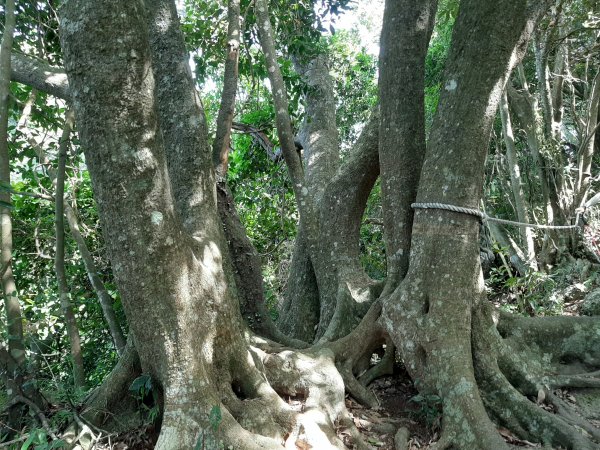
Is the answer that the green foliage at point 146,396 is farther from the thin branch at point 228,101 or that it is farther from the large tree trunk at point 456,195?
the thin branch at point 228,101

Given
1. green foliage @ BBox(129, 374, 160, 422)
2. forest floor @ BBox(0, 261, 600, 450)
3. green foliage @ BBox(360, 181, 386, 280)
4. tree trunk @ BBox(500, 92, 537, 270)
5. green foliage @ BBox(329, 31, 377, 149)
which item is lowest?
forest floor @ BBox(0, 261, 600, 450)

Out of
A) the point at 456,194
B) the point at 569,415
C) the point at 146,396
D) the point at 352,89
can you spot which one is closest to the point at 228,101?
the point at 456,194

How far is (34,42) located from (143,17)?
2.98 meters

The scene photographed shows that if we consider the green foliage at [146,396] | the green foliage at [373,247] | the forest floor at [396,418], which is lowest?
the forest floor at [396,418]

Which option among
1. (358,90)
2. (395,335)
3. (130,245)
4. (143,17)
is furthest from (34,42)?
(358,90)

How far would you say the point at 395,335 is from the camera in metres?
3.54

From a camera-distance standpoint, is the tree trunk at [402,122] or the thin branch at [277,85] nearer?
the tree trunk at [402,122]

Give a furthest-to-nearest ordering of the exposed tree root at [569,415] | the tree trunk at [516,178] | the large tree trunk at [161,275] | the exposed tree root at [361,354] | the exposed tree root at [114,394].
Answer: the tree trunk at [516,178], the exposed tree root at [361,354], the exposed tree root at [569,415], the exposed tree root at [114,394], the large tree trunk at [161,275]

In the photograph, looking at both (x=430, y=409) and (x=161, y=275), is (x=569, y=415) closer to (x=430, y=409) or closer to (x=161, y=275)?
(x=430, y=409)

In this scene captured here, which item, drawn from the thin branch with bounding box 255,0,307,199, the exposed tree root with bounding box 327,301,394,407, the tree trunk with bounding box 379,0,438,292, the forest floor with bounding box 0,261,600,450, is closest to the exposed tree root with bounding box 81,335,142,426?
the forest floor with bounding box 0,261,600,450

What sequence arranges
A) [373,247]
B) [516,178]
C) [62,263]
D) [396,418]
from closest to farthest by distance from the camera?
1. [396,418]
2. [62,263]
3. [516,178]
4. [373,247]

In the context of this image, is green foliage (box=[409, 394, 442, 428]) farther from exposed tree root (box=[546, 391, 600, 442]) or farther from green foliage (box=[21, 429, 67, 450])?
green foliage (box=[21, 429, 67, 450])

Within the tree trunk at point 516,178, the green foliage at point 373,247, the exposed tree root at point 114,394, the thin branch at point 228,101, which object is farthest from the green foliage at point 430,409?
the tree trunk at point 516,178

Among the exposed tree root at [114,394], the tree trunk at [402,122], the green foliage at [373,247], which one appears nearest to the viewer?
the exposed tree root at [114,394]
